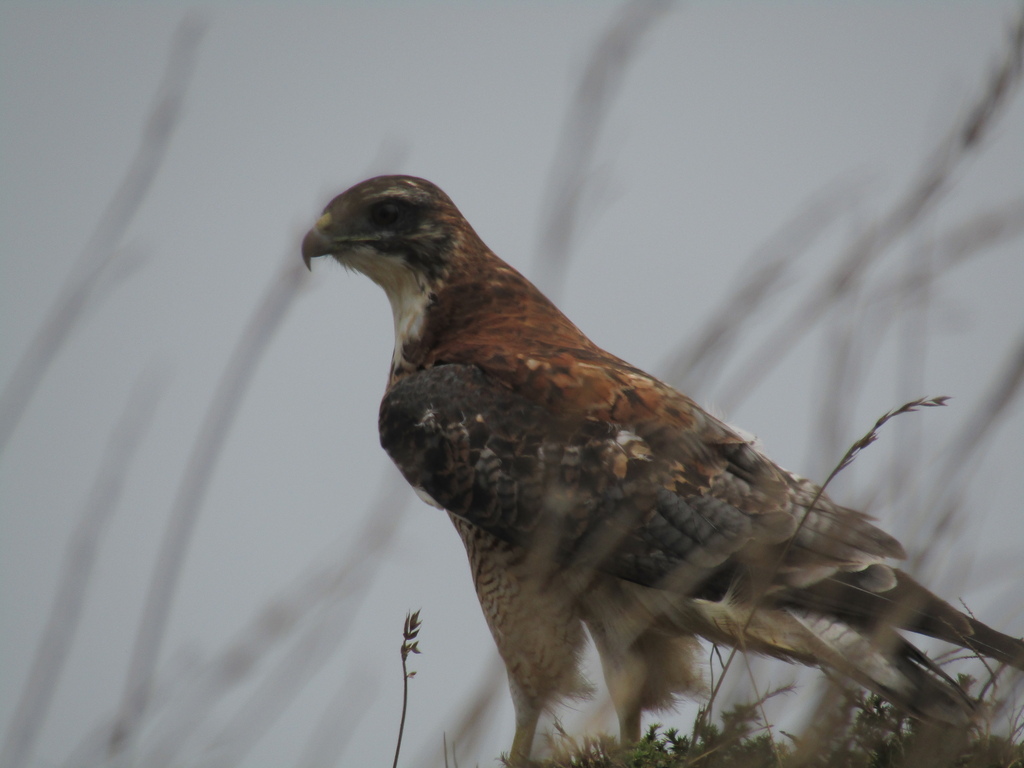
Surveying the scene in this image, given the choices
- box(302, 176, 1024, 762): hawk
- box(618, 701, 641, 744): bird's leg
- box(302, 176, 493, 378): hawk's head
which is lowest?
box(618, 701, 641, 744): bird's leg

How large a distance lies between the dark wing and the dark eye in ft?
3.12

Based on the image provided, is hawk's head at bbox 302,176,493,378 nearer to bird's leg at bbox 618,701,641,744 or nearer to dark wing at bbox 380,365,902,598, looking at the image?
dark wing at bbox 380,365,902,598

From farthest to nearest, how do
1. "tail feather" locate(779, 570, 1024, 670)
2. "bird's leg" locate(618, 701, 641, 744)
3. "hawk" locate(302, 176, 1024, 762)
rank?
"bird's leg" locate(618, 701, 641, 744)
"hawk" locate(302, 176, 1024, 762)
"tail feather" locate(779, 570, 1024, 670)

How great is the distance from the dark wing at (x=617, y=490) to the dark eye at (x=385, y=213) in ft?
3.12

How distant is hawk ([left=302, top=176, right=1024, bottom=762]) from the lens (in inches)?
123

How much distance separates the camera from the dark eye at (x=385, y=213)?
4418 millimetres

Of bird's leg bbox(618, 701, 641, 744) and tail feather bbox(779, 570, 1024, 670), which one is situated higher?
tail feather bbox(779, 570, 1024, 670)

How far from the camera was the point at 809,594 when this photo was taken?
3119 millimetres

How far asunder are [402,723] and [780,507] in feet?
5.85

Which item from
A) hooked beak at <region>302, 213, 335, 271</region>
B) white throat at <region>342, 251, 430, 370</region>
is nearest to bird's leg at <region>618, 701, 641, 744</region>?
white throat at <region>342, 251, 430, 370</region>

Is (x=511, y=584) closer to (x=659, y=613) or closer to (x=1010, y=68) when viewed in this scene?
(x=659, y=613)

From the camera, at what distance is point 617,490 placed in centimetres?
345

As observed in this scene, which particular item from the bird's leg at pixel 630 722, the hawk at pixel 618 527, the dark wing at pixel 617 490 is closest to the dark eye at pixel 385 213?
the hawk at pixel 618 527

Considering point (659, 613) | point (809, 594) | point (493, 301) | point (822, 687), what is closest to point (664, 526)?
point (659, 613)
